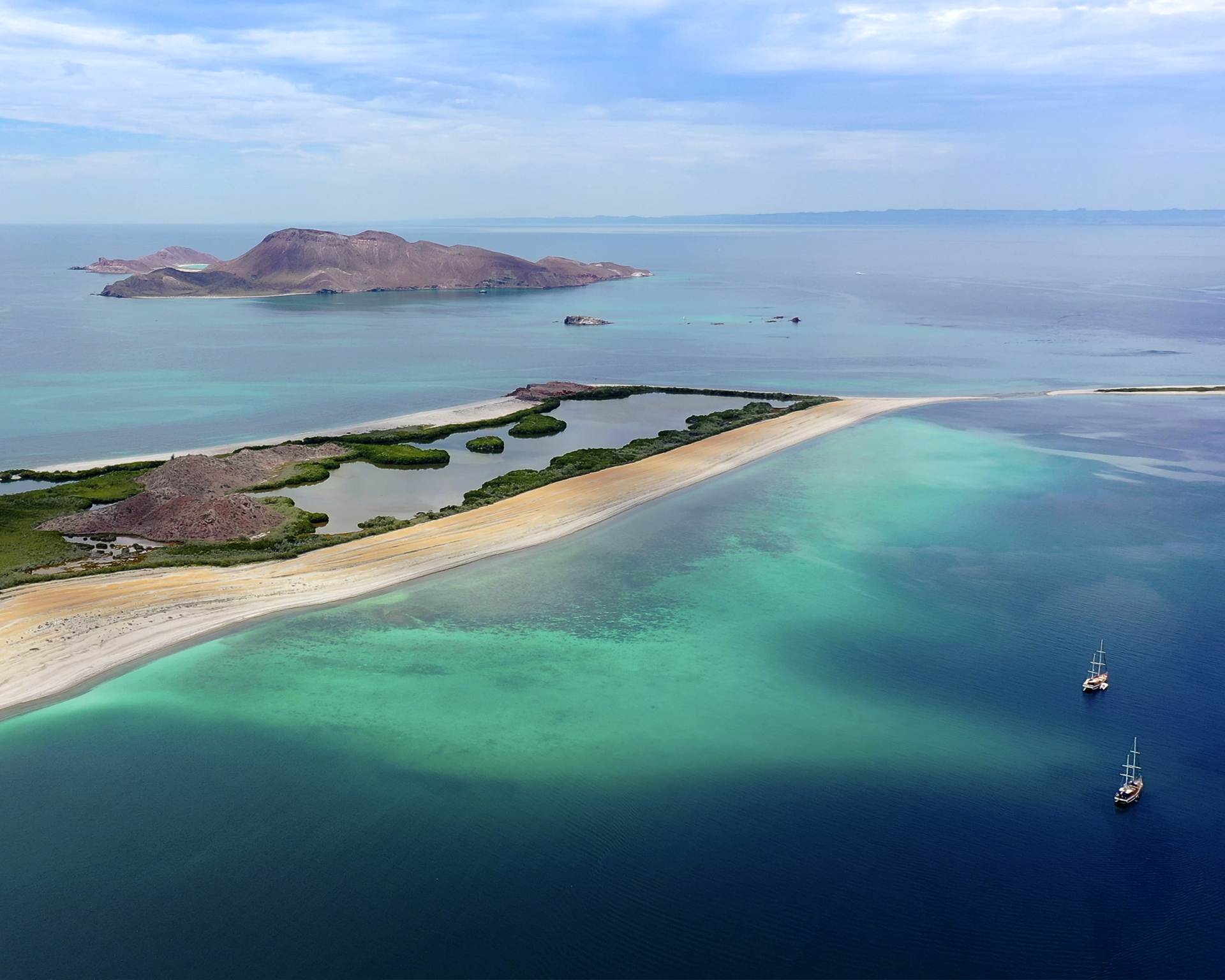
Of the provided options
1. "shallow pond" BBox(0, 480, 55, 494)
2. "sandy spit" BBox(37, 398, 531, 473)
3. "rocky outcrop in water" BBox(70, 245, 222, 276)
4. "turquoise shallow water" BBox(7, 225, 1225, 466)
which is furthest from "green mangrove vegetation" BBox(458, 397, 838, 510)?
"rocky outcrop in water" BBox(70, 245, 222, 276)

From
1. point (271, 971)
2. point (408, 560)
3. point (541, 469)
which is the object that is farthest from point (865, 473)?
point (271, 971)

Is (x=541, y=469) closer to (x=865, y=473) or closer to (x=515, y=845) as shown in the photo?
(x=865, y=473)

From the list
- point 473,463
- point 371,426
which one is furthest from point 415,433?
point 473,463

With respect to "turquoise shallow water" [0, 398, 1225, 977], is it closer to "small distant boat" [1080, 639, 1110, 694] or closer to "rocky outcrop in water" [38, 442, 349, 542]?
"small distant boat" [1080, 639, 1110, 694]

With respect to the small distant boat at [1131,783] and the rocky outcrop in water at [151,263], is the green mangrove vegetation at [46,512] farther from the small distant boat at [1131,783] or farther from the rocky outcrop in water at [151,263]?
the rocky outcrop in water at [151,263]

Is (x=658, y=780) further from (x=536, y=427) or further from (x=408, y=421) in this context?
(x=408, y=421)

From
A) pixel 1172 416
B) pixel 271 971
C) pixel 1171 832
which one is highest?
pixel 1172 416
